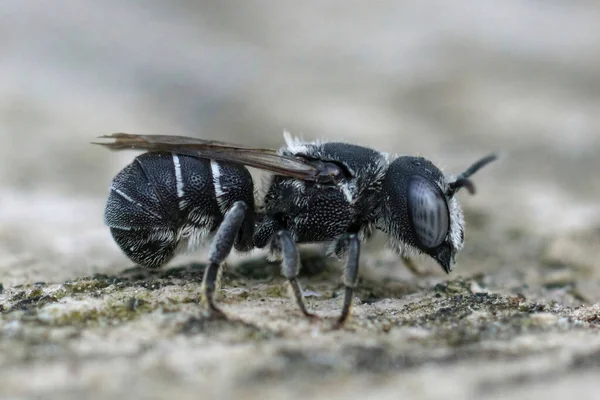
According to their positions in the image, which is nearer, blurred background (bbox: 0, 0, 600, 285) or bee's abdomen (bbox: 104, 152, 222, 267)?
bee's abdomen (bbox: 104, 152, 222, 267)

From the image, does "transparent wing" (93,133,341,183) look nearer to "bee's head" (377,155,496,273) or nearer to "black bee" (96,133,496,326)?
"black bee" (96,133,496,326)

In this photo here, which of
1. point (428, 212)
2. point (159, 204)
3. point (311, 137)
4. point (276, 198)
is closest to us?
point (428, 212)

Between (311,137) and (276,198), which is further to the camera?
(311,137)

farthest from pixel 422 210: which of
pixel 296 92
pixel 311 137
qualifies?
pixel 296 92

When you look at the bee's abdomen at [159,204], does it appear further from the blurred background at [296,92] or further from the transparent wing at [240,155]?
the blurred background at [296,92]

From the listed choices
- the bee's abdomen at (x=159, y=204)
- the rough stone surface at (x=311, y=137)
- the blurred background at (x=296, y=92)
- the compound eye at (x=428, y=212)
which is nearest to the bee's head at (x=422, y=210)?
the compound eye at (x=428, y=212)

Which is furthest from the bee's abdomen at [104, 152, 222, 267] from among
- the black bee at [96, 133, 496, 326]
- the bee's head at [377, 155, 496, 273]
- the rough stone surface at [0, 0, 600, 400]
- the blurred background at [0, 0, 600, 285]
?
the bee's head at [377, 155, 496, 273]

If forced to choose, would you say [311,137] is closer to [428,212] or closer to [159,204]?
[159,204]

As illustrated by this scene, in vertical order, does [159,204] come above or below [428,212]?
below
